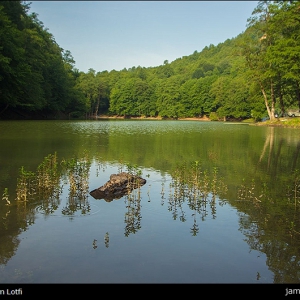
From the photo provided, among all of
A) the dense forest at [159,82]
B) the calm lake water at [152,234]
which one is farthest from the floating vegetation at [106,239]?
the dense forest at [159,82]

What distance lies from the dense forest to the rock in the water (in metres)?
34.6

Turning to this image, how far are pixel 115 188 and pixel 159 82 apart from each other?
106139 mm

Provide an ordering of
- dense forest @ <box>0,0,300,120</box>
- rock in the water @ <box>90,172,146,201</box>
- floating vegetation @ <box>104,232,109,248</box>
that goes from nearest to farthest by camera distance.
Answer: floating vegetation @ <box>104,232,109,248</box>, rock in the water @ <box>90,172,146,201</box>, dense forest @ <box>0,0,300,120</box>

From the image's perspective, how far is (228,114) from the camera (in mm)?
81125

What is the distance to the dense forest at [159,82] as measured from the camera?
4153 centimetres

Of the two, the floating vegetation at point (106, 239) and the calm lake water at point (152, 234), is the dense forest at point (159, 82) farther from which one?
the floating vegetation at point (106, 239)

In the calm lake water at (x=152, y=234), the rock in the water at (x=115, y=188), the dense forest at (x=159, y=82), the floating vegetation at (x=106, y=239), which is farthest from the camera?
the dense forest at (x=159, y=82)

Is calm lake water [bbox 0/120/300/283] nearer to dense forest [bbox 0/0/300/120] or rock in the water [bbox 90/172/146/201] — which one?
rock in the water [bbox 90/172/146/201]

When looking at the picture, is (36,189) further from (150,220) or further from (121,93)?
(121,93)

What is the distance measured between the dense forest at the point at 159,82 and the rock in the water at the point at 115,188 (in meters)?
34.6

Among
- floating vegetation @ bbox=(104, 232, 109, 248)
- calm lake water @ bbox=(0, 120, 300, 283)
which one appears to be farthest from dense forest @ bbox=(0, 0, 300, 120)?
floating vegetation @ bbox=(104, 232, 109, 248)

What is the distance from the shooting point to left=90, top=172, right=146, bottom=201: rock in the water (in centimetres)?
859

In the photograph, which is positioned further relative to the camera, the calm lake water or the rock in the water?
the rock in the water
